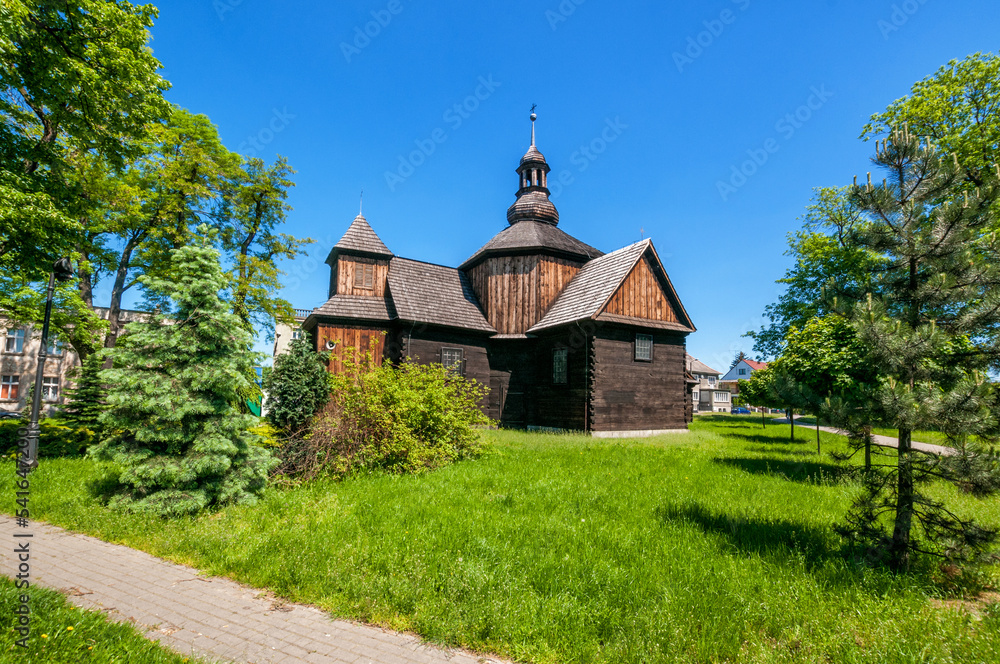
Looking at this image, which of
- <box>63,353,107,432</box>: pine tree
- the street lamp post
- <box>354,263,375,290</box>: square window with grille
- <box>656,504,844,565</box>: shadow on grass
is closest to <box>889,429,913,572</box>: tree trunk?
<box>656,504,844,565</box>: shadow on grass

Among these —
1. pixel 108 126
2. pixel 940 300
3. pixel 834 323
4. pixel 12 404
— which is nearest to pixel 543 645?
pixel 940 300

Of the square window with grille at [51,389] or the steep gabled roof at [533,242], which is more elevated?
the steep gabled roof at [533,242]

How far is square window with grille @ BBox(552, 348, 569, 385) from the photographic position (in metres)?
18.6

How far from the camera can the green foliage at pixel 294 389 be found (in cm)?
1282

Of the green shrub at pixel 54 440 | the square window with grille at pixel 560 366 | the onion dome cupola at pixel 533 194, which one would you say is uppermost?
the onion dome cupola at pixel 533 194

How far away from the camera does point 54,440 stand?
13188 millimetres

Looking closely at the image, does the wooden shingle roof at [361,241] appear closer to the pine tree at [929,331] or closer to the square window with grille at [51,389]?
the pine tree at [929,331]

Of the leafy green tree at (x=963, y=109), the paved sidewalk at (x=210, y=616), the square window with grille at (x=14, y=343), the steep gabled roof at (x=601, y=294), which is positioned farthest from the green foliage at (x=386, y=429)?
the square window with grille at (x=14, y=343)

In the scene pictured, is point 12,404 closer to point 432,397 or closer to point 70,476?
point 70,476

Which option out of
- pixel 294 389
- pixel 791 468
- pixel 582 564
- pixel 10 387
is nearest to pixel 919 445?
pixel 791 468

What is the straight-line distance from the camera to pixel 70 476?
988 centimetres

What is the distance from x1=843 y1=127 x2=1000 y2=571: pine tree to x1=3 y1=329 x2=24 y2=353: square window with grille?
50729mm

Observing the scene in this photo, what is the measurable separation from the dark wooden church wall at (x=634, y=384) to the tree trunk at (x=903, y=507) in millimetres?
11537

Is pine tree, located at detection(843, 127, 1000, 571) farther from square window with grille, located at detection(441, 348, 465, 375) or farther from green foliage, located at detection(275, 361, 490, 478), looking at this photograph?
square window with grille, located at detection(441, 348, 465, 375)
